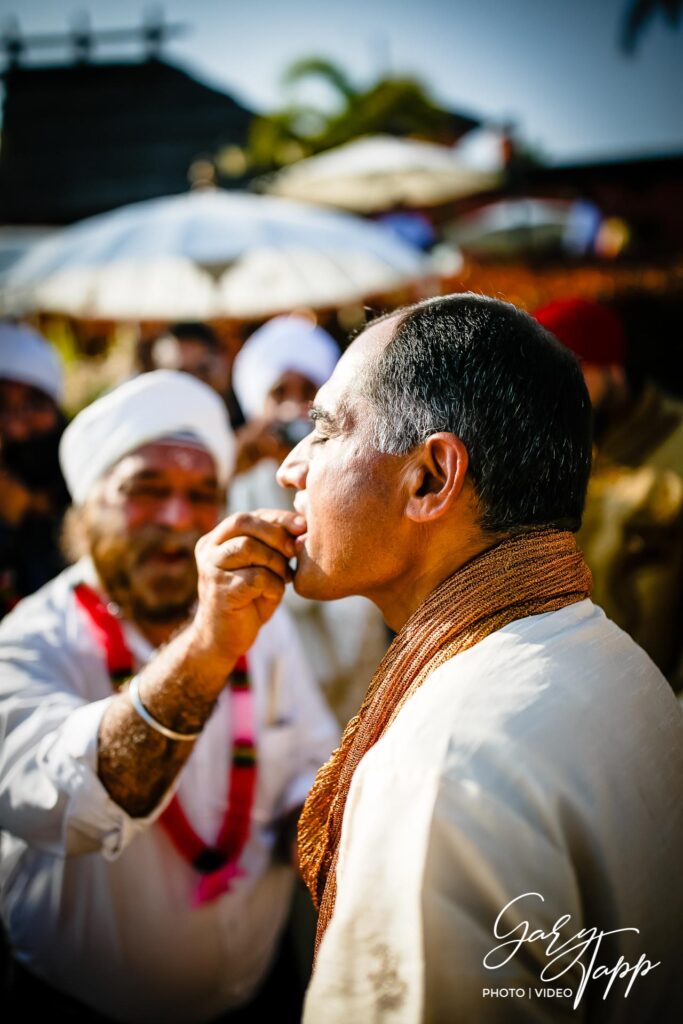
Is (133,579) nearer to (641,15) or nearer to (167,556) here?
(167,556)

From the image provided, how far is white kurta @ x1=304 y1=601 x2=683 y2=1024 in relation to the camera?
113 centimetres

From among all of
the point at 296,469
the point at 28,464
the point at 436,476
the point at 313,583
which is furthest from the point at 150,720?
the point at 28,464

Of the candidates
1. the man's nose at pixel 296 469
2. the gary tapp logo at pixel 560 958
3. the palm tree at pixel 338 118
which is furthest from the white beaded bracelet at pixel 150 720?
the palm tree at pixel 338 118

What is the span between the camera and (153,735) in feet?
6.09

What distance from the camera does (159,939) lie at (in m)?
2.26

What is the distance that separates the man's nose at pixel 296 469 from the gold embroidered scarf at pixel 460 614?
42 centimetres

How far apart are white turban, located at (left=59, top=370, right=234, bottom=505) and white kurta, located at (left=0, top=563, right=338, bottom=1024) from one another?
0.45 metres

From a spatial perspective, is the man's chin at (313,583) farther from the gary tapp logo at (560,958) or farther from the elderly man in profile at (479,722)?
the gary tapp logo at (560,958)

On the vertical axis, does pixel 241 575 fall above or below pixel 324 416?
below

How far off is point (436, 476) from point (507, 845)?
67 centimetres

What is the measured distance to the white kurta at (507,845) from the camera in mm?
1127

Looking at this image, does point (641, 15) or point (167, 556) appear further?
point (641, 15)

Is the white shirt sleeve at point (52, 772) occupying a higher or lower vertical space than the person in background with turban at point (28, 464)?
lower

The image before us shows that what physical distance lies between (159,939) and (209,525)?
130 centimetres
